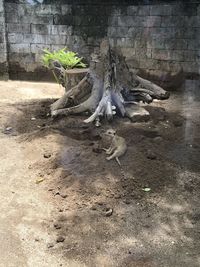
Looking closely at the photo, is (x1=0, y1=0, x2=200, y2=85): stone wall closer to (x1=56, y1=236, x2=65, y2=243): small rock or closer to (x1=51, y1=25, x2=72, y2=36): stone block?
(x1=51, y1=25, x2=72, y2=36): stone block

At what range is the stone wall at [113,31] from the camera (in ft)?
27.9

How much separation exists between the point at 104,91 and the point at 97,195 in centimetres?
254

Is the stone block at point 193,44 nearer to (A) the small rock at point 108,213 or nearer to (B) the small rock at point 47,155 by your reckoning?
(B) the small rock at point 47,155

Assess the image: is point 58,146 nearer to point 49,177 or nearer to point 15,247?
point 49,177

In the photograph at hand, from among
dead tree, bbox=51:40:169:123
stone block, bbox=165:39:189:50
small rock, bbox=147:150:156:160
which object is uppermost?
stone block, bbox=165:39:189:50

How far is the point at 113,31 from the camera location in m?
8.99

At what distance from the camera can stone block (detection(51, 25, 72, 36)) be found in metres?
9.34

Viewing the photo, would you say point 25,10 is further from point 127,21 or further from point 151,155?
point 151,155

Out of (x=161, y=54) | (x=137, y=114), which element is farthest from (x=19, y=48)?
(x=137, y=114)

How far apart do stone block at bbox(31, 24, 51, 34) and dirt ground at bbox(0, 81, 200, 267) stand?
3.85 meters

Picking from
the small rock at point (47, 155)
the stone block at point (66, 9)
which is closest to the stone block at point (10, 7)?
the stone block at point (66, 9)

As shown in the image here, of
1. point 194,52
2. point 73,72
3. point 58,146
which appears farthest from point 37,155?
point 194,52

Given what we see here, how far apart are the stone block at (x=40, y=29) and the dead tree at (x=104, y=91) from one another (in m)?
3.09

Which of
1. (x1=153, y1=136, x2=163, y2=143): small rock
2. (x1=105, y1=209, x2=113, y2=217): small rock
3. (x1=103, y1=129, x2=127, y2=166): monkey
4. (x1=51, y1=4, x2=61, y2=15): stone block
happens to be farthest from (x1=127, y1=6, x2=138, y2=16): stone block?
(x1=105, y1=209, x2=113, y2=217): small rock
